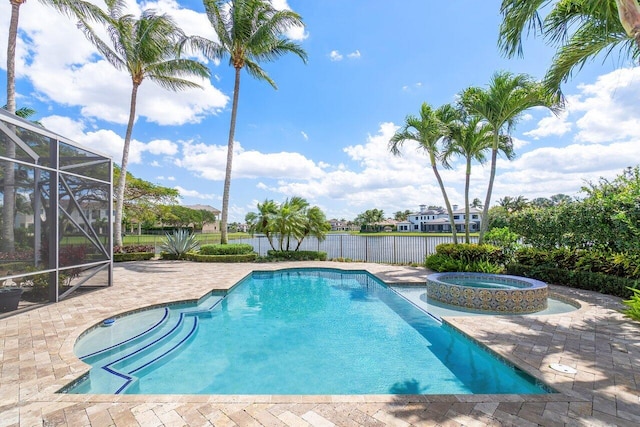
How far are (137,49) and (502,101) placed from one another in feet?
48.8

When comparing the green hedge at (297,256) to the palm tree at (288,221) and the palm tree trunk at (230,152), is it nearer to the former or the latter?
the palm tree at (288,221)

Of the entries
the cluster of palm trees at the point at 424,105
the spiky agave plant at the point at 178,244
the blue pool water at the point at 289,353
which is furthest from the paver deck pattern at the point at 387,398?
the spiky agave plant at the point at 178,244

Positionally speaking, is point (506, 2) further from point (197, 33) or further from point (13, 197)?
point (197, 33)

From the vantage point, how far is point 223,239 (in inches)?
570

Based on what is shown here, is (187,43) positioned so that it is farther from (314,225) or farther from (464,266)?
(464,266)

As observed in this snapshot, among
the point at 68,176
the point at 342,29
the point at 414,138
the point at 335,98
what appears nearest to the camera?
the point at 68,176

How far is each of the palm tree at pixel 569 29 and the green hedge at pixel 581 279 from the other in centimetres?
435

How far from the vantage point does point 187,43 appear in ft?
44.4

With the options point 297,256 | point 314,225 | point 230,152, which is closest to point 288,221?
point 314,225

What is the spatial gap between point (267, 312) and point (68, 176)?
5.26 metres

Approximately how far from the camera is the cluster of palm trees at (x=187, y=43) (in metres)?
12.7

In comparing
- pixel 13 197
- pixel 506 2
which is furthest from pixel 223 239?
pixel 506 2

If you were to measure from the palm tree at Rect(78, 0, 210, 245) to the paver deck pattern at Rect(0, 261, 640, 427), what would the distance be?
1134cm

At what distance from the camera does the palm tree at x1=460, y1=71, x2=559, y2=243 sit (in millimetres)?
8344
